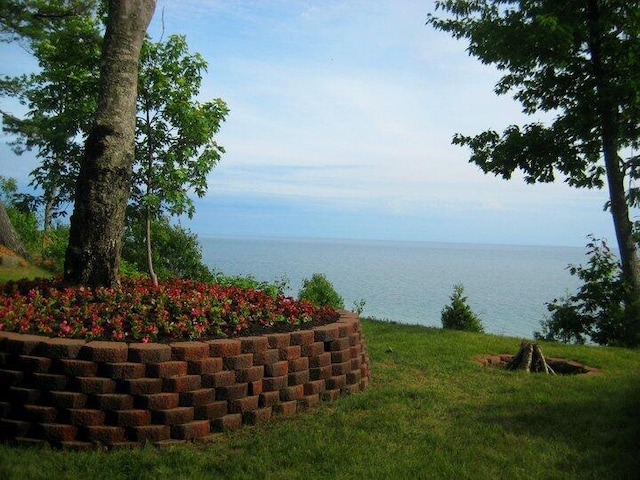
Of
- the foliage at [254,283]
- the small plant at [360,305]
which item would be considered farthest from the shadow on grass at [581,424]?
the small plant at [360,305]

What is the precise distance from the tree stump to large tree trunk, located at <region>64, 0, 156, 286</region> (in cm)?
601

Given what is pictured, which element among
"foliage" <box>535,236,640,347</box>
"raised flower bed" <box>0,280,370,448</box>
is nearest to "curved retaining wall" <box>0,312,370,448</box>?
"raised flower bed" <box>0,280,370,448</box>

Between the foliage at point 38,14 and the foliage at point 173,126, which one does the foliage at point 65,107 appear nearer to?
the foliage at point 173,126

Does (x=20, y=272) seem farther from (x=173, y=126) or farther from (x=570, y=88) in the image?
(x=570, y=88)

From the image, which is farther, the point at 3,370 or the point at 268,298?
the point at 268,298

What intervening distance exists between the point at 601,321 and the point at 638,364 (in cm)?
393

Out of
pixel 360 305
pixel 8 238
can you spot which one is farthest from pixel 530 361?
pixel 8 238

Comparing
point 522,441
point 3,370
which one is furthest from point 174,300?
point 522,441

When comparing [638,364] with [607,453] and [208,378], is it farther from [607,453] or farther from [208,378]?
[208,378]

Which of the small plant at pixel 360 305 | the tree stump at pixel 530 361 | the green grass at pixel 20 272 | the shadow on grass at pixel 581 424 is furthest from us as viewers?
the small plant at pixel 360 305

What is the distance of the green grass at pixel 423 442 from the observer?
155 inches

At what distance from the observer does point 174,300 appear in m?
5.94

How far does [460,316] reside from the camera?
13062mm

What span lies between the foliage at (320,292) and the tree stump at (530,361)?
506cm
